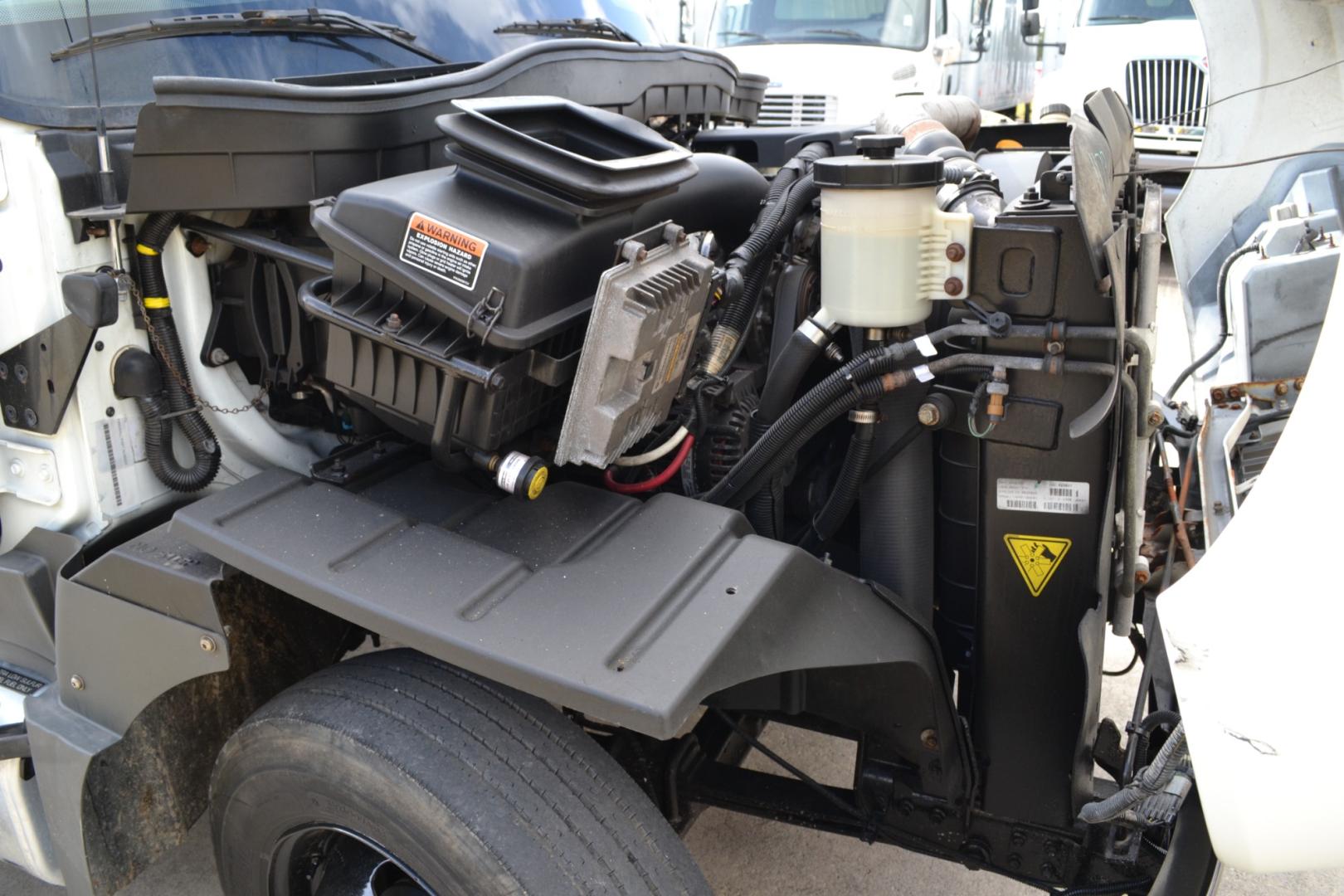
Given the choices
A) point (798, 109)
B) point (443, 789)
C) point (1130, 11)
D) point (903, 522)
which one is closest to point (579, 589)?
point (443, 789)

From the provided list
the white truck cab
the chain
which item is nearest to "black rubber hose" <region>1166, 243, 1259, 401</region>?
the chain

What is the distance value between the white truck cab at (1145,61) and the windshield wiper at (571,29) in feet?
22.3

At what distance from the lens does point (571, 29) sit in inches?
120

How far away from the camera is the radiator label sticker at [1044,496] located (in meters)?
1.85

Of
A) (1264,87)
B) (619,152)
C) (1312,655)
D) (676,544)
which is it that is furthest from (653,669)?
(1264,87)

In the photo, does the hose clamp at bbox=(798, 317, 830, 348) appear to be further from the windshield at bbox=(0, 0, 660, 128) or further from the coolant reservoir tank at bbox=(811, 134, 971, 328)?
the windshield at bbox=(0, 0, 660, 128)

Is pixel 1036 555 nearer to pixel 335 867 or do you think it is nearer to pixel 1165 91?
pixel 335 867

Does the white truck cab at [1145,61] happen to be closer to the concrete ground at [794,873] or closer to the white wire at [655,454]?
the concrete ground at [794,873]

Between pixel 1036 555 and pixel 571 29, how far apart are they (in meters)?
2.00

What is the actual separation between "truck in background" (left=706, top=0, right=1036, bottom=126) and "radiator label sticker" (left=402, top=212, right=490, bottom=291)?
20.6 ft

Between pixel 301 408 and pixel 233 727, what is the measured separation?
67cm

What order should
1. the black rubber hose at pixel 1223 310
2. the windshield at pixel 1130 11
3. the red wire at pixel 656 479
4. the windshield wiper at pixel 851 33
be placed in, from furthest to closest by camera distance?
the windshield at pixel 1130 11, the windshield wiper at pixel 851 33, the black rubber hose at pixel 1223 310, the red wire at pixel 656 479

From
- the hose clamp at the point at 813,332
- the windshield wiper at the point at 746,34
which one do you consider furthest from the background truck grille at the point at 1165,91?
the hose clamp at the point at 813,332

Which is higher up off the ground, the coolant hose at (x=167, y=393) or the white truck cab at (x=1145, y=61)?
the white truck cab at (x=1145, y=61)
